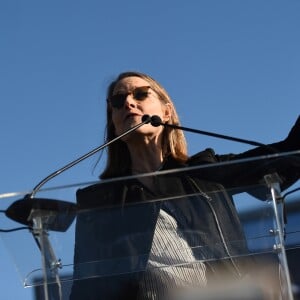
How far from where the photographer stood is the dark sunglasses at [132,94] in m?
3.02

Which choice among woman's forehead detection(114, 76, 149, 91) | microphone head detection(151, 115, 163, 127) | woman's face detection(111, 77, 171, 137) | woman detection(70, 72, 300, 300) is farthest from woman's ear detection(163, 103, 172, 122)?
woman detection(70, 72, 300, 300)

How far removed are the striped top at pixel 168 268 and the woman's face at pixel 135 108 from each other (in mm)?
849

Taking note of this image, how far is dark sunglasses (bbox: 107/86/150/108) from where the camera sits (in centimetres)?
302

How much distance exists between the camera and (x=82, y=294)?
2.17 m

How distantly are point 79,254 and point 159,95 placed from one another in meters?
1.16

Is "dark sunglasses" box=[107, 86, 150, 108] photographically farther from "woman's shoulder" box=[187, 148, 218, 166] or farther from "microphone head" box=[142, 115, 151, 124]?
"woman's shoulder" box=[187, 148, 218, 166]

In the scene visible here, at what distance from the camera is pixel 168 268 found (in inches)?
83.0

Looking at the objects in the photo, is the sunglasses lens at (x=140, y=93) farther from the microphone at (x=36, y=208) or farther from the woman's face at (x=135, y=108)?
the microphone at (x=36, y=208)

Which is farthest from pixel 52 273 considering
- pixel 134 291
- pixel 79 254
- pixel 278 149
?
pixel 278 149

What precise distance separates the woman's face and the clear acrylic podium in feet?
A: 2.78

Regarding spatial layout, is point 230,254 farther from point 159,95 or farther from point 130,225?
point 159,95

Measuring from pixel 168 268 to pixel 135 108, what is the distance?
3.23 ft

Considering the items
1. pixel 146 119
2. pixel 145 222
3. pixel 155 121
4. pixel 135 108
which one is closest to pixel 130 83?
pixel 135 108

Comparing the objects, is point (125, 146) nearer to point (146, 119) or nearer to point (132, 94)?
point (132, 94)
